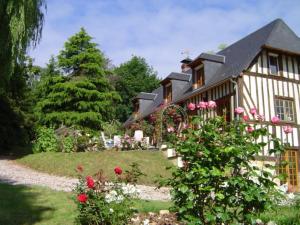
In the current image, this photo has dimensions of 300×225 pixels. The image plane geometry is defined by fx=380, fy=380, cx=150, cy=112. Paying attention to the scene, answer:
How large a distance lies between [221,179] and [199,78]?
13824 mm

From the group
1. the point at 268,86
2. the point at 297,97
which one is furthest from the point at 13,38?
the point at 297,97

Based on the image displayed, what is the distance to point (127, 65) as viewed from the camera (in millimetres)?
38375

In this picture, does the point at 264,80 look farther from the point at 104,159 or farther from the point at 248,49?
the point at 104,159

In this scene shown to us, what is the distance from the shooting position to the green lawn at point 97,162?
41.3 ft

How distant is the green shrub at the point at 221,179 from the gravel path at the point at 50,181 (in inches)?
172

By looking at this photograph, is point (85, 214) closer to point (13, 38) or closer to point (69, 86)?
point (13, 38)

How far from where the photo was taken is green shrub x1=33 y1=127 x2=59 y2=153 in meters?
16.3

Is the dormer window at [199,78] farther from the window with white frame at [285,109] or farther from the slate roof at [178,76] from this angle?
the window with white frame at [285,109]

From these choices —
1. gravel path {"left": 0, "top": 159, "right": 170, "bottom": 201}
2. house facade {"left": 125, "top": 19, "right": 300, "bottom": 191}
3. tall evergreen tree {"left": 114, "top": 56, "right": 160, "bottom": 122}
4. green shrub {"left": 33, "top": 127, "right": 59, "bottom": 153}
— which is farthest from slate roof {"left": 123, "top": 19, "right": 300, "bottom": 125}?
tall evergreen tree {"left": 114, "top": 56, "right": 160, "bottom": 122}

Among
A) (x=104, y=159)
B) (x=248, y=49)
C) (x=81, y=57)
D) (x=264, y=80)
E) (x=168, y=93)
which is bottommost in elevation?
(x=104, y=159)

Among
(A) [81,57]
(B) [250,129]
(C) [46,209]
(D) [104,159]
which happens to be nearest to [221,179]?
(B) [250,129]

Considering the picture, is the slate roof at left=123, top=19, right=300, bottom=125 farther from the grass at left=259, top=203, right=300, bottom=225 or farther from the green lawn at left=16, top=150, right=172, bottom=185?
the grass at left=259, top=203, right=300, bottom=225

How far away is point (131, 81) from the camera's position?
36.5 metres

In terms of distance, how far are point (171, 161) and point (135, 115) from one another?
1133 centimetres
